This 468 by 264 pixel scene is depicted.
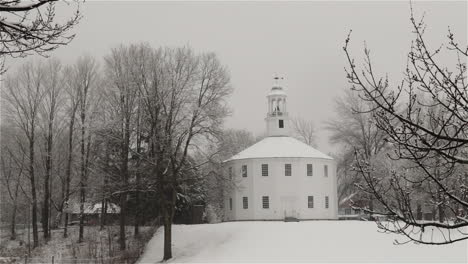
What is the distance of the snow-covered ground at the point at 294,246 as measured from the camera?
1340 inches

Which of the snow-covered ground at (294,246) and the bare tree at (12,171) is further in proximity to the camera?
the bare tree at (12,171)

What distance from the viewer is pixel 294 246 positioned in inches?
1478

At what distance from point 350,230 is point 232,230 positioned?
7239 mm

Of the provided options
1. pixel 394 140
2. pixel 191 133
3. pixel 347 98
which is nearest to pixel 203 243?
pixel 191 133

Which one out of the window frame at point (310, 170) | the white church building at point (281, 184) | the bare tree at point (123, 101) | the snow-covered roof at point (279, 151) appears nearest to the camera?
the bare tree at point (123, 101)

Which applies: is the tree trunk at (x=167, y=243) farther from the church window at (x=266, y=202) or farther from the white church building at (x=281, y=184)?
the church window at (x=266, y=202)

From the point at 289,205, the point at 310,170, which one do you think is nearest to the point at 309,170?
the point at 310,170

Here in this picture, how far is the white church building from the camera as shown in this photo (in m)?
50.8

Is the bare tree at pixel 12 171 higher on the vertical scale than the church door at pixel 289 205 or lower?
higher

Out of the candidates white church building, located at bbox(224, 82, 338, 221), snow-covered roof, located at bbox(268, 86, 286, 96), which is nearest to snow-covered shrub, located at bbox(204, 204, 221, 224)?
white church building, located at bbox(224, 82, 338, 221)

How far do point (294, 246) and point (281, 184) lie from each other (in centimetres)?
1395

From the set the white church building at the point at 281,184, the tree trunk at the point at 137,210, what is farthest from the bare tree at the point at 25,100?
the white church building at the point at 281,184

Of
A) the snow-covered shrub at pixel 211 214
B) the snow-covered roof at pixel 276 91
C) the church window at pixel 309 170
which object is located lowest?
the snow-covered shrub at pixel 211 214

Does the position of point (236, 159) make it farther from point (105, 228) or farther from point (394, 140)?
point (394, 140)
